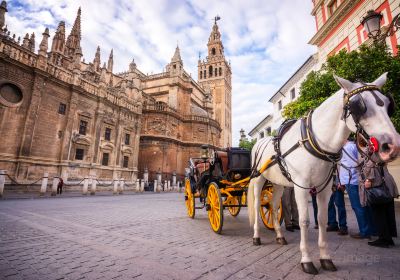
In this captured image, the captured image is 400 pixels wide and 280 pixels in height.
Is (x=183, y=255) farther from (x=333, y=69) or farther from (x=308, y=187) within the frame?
(x=333, y=69)

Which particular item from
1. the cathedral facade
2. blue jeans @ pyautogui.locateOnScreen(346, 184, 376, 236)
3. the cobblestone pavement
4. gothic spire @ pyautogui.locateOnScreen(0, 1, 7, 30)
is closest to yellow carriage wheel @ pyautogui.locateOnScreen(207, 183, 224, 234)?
the cobblestone pavement

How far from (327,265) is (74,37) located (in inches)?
1779

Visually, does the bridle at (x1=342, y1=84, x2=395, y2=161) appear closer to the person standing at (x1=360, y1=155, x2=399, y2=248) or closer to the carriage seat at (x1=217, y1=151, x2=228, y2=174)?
the person standing at (x1=360, y1=155, x2=399, y2=248)

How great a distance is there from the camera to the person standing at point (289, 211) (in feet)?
15.3

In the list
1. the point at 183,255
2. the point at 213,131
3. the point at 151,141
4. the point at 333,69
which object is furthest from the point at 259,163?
the point at 213,131

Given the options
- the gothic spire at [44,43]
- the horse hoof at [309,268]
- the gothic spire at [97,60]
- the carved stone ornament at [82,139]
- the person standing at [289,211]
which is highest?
the gothic spire at [97,60]

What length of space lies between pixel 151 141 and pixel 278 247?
2905 cm

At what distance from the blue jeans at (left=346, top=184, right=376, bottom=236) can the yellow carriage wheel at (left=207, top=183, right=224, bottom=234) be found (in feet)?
8.51

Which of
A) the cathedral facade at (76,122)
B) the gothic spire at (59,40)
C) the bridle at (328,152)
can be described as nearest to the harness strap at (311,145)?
the bridle at (328,152)

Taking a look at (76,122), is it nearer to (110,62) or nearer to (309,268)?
(110,62)

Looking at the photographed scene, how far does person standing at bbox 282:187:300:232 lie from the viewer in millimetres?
4648

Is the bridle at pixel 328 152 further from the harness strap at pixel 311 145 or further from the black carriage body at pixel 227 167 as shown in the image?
the black carriage body at pixel 227 167

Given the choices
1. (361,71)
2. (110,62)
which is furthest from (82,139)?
(110,62)

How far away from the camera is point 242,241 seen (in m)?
3.63
